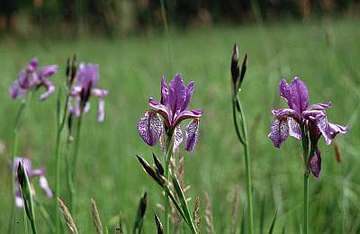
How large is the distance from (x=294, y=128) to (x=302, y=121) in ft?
0.05

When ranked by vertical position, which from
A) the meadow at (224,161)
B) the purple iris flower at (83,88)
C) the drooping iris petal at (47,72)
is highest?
the drooping iris petal at (47,72)

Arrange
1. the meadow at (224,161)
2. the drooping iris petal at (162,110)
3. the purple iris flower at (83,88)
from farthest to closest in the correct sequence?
the meadow at (224,161) < the purple iris flower at (83,88) < the drooping iris petal at (162,110)

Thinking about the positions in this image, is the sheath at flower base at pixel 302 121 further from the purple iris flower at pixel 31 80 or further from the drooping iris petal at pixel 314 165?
the purple iris flower at pixel 31 80

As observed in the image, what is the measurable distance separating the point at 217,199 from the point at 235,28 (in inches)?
575

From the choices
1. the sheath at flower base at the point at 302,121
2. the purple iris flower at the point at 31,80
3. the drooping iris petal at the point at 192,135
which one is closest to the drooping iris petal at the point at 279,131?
the sheath at flower base at the point at 302,121

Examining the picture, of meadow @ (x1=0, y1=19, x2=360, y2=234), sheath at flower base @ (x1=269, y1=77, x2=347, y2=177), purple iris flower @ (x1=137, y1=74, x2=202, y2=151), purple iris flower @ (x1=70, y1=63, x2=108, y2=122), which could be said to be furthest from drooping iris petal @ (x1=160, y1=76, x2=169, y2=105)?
purple iris flower @ (x1=70, y1=63, x2=108, y2=122)

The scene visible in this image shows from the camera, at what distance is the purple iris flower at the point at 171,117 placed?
0.83 meters

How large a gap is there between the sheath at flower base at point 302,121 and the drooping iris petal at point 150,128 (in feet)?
0.54

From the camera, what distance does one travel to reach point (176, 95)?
843mm

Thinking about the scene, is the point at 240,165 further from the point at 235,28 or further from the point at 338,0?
the point at 235,28

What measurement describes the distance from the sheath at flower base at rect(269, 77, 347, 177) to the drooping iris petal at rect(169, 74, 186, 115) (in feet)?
0.46

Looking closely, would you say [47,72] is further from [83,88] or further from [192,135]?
[192,135]

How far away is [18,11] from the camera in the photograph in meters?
19.2

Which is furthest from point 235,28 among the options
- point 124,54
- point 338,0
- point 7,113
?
point 7,113
